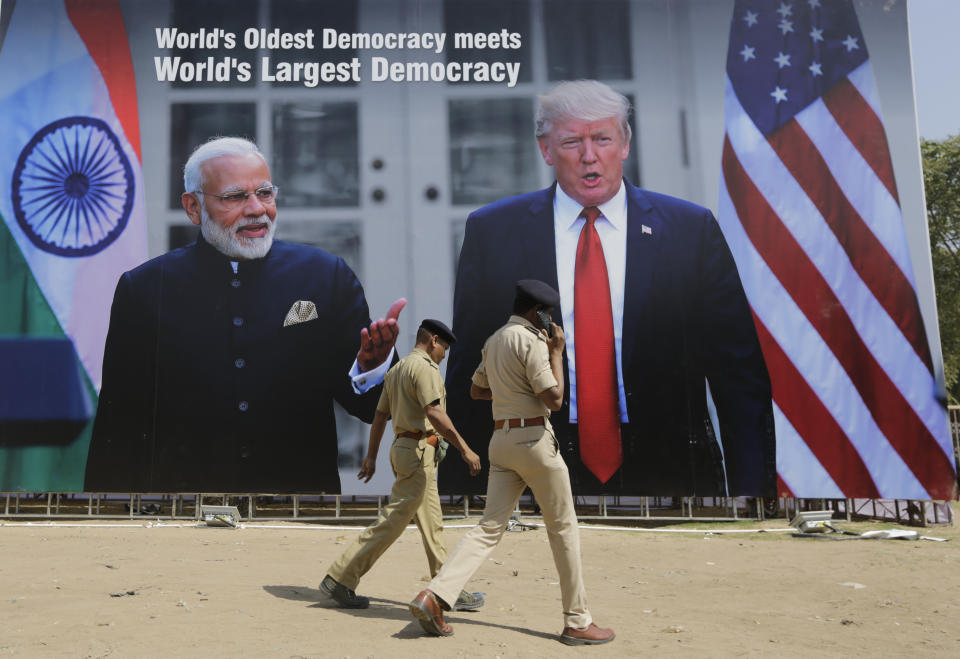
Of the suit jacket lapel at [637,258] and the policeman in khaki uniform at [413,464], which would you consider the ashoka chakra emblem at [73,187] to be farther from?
the policeman in khaki uniform at [413,464]

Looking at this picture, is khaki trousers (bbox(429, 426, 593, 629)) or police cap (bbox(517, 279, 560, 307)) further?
police cap (bbox(517, 279, 560, 307))

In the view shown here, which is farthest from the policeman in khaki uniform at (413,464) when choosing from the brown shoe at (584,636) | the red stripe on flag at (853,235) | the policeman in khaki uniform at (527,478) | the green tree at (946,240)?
the green tree at (946,240)

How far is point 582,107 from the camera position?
32.8ft

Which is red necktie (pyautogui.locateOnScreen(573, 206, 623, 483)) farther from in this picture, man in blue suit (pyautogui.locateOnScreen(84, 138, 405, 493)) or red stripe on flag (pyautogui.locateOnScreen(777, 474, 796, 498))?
man in blue suit (pyautogui.locateOnScreen(84, 138, 405, 493))

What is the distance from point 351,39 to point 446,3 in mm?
1309

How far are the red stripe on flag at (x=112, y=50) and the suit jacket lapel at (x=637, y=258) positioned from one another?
20.4ft

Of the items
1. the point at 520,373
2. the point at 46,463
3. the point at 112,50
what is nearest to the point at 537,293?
the point at 520,373

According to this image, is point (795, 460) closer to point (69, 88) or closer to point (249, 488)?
point (249, 488)

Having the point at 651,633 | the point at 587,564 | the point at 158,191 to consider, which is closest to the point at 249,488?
the point at 158,191

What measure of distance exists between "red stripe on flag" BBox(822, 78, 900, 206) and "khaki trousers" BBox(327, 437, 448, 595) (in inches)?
311

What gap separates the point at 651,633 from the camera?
4285 mm

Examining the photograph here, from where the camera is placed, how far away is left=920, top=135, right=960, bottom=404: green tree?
18.2 metres

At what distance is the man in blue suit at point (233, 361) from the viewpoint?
952 cm

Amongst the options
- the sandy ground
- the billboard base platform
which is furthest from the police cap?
the billboard base platform
